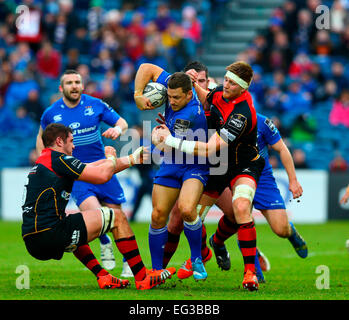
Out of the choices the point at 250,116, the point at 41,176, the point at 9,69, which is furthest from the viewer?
the point at 9,69

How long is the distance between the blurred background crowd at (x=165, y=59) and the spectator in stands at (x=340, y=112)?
26 mm

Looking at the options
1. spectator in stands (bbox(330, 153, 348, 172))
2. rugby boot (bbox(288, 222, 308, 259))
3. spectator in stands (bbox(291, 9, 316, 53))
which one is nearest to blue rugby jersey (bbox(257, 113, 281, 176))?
rugby boot (bbox(288, 222, 308, 259))

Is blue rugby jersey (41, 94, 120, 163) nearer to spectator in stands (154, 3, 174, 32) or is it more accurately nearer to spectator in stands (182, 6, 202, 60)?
spectator in stands (182, 6, 202, 60)

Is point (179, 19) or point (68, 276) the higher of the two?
point (179, 19)

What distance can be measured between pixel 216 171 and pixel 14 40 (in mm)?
14472

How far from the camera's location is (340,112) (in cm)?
1923

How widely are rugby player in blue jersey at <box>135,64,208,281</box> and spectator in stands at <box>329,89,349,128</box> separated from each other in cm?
1087

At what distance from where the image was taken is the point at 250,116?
28.0ft

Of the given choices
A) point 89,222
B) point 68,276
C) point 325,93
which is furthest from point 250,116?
point 325,93

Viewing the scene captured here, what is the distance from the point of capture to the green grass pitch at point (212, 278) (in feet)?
25.9

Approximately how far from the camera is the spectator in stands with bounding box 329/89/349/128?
19.1 meters

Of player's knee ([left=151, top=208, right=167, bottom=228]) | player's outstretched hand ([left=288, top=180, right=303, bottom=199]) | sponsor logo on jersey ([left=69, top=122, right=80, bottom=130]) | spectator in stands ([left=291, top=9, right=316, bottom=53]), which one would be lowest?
player's knee ([left=151, top=208, right=167, bottom=228])

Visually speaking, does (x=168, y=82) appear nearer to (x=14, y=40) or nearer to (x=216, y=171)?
(x=216, y=171)

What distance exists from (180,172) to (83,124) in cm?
191
